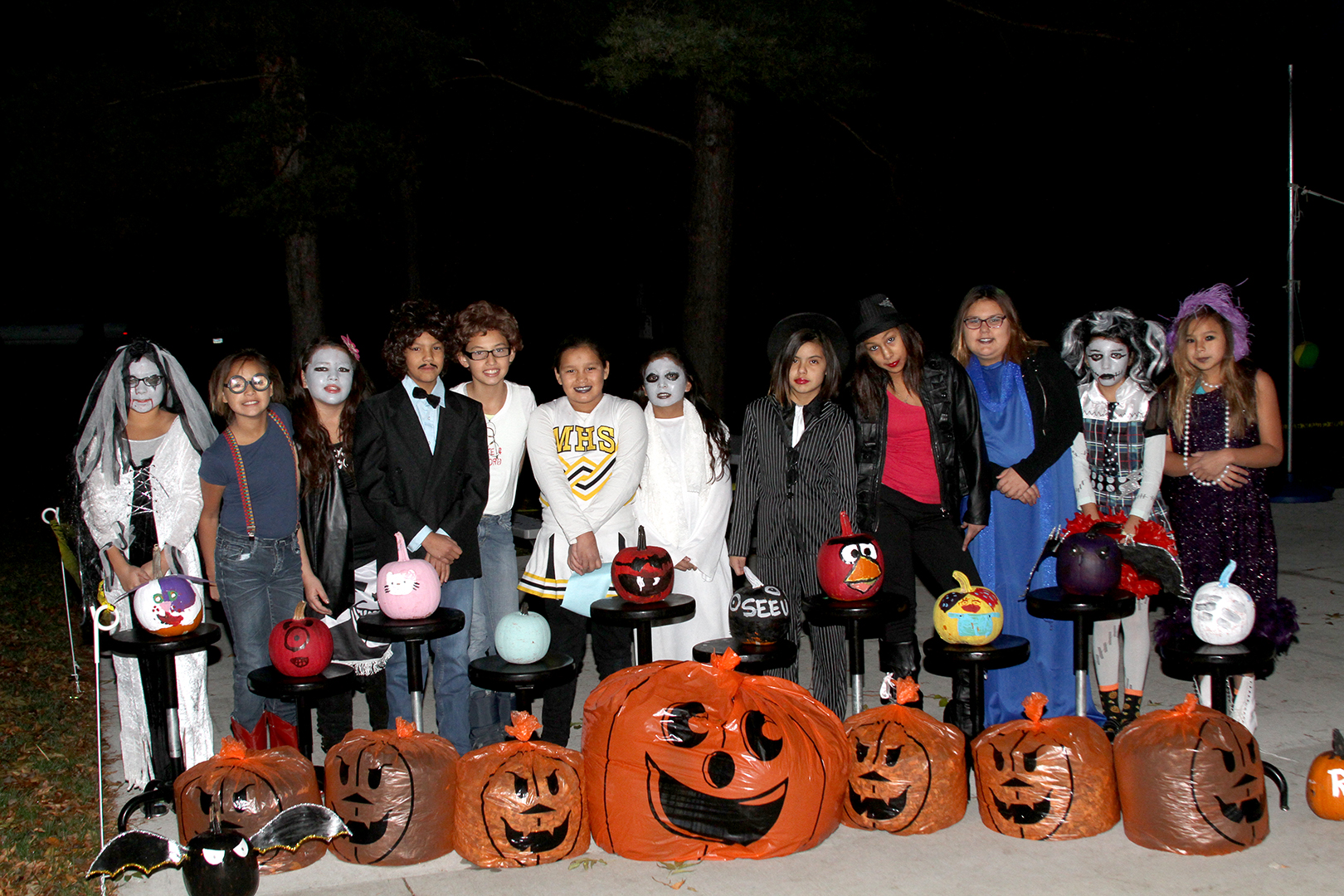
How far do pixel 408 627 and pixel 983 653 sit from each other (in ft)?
7.01

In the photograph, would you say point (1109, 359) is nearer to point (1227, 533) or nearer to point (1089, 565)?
point (1227, 533)

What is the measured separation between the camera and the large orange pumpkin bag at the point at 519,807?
369 cm

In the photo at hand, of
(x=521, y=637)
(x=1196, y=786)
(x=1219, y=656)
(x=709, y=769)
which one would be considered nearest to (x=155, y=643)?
(x=521, y=637)

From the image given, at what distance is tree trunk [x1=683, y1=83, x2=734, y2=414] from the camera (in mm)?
11430

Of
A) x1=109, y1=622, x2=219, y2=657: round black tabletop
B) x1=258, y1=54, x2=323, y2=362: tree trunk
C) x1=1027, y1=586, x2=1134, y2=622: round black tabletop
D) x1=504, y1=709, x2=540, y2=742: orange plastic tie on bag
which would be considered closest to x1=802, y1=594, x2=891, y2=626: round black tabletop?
x1=1027, y1=586, x2=1134, y2=622: round black tabletop

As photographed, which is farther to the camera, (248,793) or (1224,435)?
(1224,435)

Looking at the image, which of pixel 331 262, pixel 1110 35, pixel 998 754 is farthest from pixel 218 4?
pixel 331 262

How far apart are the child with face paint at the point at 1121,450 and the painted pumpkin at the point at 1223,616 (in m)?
0.69

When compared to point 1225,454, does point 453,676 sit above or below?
below

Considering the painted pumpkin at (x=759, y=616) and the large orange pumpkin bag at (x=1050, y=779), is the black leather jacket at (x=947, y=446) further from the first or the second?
the large orange pumpkin bag at (x=1050, y=779)

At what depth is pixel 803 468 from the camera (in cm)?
467

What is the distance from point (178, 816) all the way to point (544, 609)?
163 centimetres

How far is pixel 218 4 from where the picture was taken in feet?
37.2

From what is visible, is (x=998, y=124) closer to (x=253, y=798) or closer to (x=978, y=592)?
(x=978, y=592)
